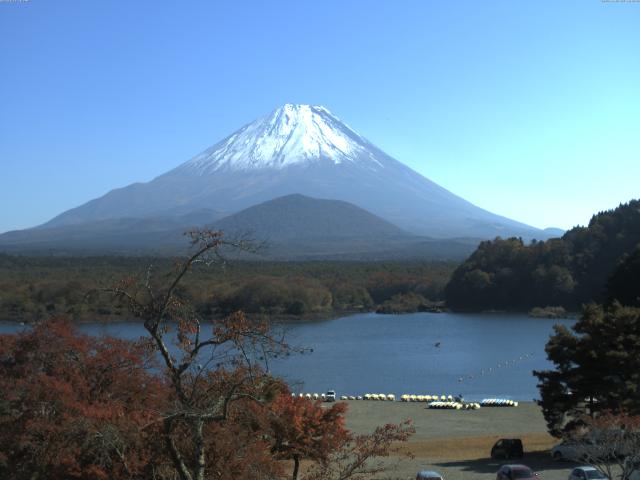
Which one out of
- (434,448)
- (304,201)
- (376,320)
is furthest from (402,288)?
(304,201)

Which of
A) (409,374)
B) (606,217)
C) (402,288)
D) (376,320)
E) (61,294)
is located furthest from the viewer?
(402,288)

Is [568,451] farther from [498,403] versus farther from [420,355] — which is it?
[420,355]

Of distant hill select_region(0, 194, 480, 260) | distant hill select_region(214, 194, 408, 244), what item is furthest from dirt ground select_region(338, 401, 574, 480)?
distant hill select_region(214, 194, 408, 244)

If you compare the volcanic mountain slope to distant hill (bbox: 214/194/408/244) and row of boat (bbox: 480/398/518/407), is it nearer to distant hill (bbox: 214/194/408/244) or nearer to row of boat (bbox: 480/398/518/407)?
distant hill (bbox: 214/194/408/244)

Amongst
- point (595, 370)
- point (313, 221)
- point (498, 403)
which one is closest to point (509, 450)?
point (595, 370)

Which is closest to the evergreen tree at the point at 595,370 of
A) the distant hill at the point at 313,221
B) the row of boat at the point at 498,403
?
the row of boat at the point at 498,403

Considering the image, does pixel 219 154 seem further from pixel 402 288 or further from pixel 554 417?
pixel 554 417

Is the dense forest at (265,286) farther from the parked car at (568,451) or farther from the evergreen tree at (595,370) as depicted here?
the parked car at (568,451)
